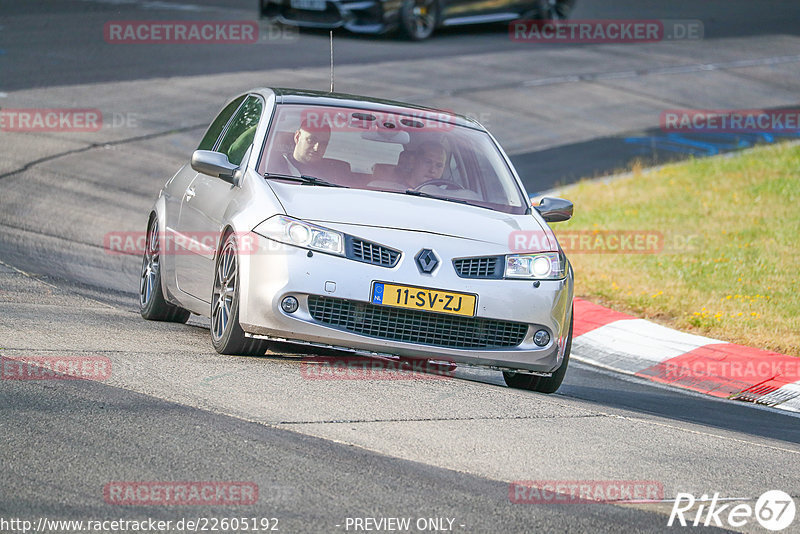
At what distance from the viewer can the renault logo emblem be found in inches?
275

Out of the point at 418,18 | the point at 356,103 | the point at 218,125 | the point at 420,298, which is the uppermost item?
the point at 356,103

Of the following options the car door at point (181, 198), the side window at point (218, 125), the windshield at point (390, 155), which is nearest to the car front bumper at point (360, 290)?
the windshield at point (390, 155)

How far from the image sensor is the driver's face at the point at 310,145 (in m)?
7.95

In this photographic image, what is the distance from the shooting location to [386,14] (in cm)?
2364

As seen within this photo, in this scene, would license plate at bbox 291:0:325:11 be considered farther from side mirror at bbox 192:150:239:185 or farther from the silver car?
side mirror at bbox 192:150:239:185

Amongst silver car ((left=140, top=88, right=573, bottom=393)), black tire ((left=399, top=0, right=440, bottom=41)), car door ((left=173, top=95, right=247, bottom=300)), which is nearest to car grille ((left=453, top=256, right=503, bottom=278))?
silver car ((left=140, top=88, right=573, bottom=393))

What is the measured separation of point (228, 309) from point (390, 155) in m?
1.51

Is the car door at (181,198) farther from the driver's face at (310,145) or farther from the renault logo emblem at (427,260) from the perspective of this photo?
the renault logo emblem at (427,260)

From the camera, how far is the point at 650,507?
524 centimetres

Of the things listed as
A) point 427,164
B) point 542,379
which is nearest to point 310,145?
point 427,164

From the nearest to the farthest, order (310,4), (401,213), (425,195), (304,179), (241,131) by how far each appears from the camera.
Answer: (401,213), (304,179), (425,195), (241,131), (310,4)

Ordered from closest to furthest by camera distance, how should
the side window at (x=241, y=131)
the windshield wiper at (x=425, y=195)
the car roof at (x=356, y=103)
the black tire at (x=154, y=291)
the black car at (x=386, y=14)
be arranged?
the windshield wiper at (x=425, y=195)
the side window at (x=241, y=131)
the car roof at (x=356, y=103)
the black tire at (x=154, y=291)
the black car at (x=386, y=14)

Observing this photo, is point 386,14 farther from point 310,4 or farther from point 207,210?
point 207,210

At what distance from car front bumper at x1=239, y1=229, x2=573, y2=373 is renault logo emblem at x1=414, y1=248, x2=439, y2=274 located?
28 mm
